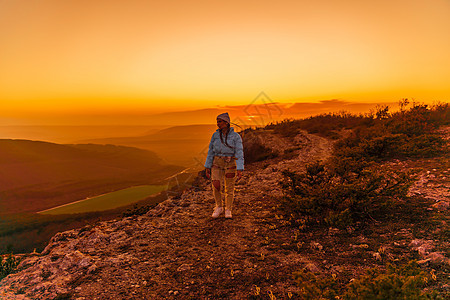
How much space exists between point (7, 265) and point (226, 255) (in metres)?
4.89

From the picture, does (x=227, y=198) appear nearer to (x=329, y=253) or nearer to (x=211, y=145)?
(x=211, y=145)

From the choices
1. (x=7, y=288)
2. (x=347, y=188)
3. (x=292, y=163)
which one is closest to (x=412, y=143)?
(x=292, y=163)

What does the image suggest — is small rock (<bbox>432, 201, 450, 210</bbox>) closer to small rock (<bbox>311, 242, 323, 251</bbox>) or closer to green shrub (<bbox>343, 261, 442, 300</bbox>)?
small rock (<bbox>311, 242, 323, 251</bbox>)

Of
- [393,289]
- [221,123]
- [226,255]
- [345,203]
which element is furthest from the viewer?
[221,123]

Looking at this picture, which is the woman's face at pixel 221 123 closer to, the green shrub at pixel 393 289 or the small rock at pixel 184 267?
the small rock at pixel 184 267

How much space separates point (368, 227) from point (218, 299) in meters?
3.42

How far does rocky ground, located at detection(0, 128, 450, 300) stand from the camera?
330 cm

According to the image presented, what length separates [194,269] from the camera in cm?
388

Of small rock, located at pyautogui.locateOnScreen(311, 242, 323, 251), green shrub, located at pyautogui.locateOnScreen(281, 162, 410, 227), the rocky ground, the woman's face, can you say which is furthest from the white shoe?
small rock, located at pyautogui.locateOnScreen(311, 242, 323, 251)

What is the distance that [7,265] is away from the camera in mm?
4660

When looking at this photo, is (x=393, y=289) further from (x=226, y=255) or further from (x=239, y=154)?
(x=239, y=154)

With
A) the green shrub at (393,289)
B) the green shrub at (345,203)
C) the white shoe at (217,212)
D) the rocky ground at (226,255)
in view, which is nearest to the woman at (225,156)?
the white shoe at (217,212)

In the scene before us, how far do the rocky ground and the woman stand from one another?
113cm

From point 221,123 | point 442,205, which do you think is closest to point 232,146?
point 221,123
